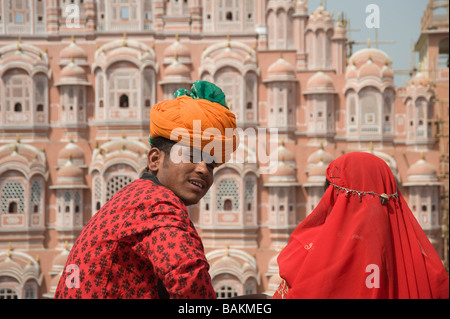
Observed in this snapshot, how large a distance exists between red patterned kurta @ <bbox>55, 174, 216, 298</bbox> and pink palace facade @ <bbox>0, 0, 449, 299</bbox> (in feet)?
58.2

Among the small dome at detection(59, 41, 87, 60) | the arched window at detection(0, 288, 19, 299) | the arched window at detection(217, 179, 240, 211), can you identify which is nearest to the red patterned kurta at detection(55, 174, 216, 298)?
the arched window at detection(217, 179, 240, 211)

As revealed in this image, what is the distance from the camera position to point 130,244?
8.00ft

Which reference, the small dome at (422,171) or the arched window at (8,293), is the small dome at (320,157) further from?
the arched window at (8,293)

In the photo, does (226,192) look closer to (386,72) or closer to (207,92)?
(386,72)

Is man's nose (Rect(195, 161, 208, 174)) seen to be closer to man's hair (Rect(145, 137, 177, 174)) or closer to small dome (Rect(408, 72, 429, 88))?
man's hair (Rect(145, 137, 177, 174))

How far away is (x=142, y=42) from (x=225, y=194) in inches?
209

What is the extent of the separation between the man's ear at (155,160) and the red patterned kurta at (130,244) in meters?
0.17

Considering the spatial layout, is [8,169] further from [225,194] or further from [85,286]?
[85,286]

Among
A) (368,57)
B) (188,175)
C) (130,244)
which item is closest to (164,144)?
(188,175)

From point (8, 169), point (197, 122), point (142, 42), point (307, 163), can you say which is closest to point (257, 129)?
point (307, 163)

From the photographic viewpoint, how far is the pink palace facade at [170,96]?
67.9 feet

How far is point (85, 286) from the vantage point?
2.47m
